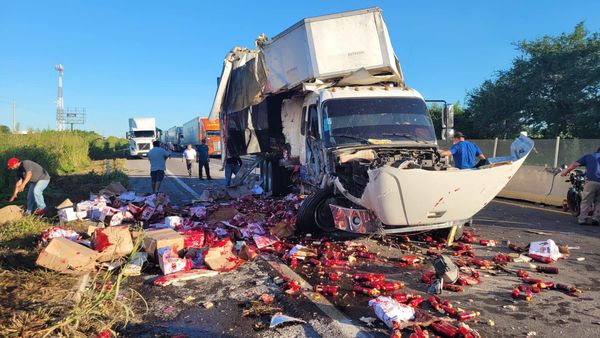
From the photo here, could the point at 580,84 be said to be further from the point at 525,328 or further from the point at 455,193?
the point at 525,328

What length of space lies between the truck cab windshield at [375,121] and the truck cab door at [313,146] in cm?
31

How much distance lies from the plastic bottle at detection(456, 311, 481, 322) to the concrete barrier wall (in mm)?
9137

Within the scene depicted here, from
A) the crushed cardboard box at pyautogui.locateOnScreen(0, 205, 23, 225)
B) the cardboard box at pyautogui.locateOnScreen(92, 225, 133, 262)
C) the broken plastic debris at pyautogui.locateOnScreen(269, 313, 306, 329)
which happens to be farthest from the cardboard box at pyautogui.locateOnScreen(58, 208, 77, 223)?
the broken plastic debris at pyautogui.locateOnScreen(269, 313, 306, 329)

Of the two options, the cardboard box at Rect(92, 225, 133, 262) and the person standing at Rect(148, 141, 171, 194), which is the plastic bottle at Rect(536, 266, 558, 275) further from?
the person standing at Rect(148, 141, 171, 194)

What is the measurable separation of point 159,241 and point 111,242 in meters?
0.64

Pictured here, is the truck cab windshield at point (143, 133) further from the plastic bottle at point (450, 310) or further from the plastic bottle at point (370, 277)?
the plastic bottle at point (450, 310)

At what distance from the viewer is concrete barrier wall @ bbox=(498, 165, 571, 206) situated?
12359 mm

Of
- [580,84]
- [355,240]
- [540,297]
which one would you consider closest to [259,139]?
[355,240]

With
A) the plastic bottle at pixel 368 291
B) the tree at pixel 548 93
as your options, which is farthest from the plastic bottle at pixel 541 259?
the tree at pixel 548 93

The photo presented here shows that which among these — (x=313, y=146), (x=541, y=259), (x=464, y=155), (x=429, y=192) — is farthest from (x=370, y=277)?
(x=464, y=155)

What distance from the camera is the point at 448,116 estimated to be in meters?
9.05

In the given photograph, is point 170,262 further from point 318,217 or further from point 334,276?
point 318,217

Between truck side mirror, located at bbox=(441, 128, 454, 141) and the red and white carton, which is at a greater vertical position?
truck side mirror, located at bbox=(441, 128, 454, 141)

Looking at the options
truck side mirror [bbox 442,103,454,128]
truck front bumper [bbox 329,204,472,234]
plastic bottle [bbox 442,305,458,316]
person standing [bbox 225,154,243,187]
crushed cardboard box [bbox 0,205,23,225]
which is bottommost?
plastic bottle [bbox 442,305,458,316]
